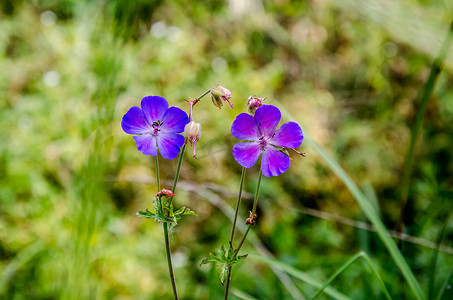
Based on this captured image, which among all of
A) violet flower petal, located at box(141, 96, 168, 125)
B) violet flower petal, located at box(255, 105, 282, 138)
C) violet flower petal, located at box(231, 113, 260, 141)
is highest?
violet flower petal, located at box(141, 96, 168, 125)

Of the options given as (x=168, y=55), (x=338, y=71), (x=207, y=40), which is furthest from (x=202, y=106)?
(x=338, y=71)

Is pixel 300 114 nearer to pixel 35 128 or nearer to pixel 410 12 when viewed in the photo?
pixel 410 12

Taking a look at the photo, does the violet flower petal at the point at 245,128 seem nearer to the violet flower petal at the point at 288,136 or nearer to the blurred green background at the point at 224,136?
the violet flower petal at the point at 288,136

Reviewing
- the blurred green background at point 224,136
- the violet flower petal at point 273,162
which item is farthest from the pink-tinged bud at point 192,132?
the blurred green background at point 224,136

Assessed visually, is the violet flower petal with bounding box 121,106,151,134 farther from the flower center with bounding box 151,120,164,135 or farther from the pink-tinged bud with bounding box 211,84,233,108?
the pink-tinged bud with bounding box 211,84,233,108

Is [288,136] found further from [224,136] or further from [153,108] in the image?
[224,136]

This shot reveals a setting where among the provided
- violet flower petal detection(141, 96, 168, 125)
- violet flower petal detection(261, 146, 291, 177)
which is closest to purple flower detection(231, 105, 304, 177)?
violet flower petal detection(261, 146, 291, 177)

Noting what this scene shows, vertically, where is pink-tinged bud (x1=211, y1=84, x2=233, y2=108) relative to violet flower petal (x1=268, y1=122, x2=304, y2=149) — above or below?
above
